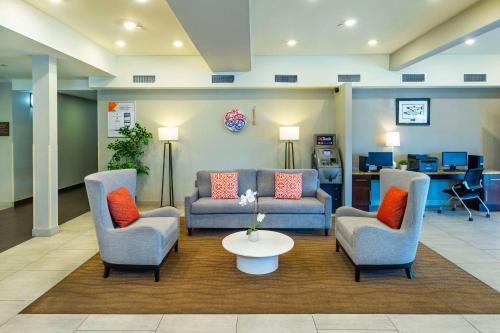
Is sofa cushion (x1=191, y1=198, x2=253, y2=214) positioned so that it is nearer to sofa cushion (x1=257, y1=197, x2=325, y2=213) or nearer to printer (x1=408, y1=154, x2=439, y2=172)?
sofa cushion (x1=257, y1=197, x2=325, y2=213)

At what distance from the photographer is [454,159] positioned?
6.63 meters

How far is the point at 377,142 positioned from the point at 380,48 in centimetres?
191

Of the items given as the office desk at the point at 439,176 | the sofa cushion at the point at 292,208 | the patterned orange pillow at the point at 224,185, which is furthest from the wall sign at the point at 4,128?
the office desk at the point at 439,176

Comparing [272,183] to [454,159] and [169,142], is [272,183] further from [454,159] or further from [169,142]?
[454,159]

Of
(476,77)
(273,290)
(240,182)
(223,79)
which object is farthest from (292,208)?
(476,77)

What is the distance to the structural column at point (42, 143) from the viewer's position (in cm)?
484

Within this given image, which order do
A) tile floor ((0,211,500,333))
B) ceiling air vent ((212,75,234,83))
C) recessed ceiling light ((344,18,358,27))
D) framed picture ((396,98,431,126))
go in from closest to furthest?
tile floor ((0,211,500,333)) < recessed ceiling light ((344,18,358,27)) < ceiling air vent ((212,75,234,83)) < framed picture ((396,98,431,126))

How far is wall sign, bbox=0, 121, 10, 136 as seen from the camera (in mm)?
A: 7090

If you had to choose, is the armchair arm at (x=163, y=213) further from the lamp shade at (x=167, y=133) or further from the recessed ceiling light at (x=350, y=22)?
the recessed ceiling light at (x=350, y=22)

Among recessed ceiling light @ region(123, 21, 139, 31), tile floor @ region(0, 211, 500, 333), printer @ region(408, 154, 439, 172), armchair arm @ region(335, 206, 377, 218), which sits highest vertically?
recessed ceiling light @ region(123, 21, 139, 31)

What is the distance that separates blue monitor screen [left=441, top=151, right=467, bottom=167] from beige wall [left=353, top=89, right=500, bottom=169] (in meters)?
0.39

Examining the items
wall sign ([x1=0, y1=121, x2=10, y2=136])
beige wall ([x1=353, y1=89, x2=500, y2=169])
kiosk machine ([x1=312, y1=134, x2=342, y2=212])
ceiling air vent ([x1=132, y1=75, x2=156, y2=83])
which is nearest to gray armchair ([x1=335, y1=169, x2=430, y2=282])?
kiosk machine ([x1=312, y1=134, x2=342, y2=212])
